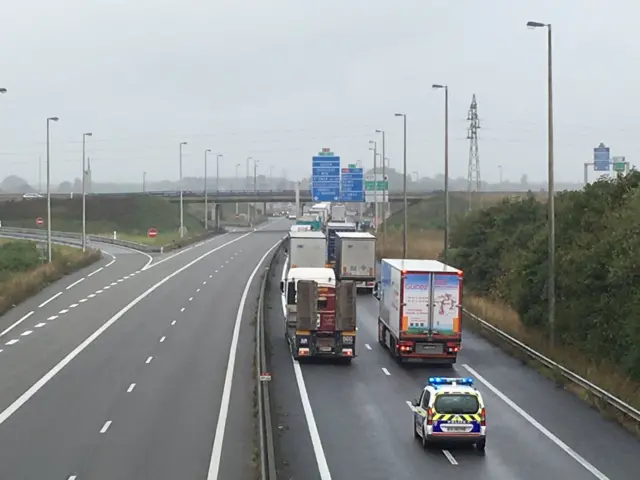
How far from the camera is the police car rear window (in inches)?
862

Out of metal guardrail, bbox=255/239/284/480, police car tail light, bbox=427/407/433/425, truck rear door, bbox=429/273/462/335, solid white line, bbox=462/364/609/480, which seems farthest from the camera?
truck rear door, bbox=429/273/462/335

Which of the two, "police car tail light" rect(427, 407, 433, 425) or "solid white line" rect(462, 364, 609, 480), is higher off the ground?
"police car tail light" rect(427, 407, 433, 425)

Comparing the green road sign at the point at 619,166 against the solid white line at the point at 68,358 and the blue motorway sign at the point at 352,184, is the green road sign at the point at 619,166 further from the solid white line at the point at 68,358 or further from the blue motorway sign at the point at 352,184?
the solid white line at the point at 68,358

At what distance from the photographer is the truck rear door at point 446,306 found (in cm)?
3344

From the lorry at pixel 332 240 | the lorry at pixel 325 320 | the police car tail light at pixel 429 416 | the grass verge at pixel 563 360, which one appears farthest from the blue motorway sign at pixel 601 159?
the police car tail light at pixel 429 416

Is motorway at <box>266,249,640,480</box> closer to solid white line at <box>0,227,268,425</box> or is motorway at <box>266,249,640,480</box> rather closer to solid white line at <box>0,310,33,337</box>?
solid white line at <box>0,227,268,425</box>

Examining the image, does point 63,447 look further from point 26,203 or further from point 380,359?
point 26,203

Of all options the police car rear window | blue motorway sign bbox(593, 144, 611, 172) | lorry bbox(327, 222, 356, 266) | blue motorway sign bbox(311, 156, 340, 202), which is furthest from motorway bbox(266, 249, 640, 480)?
blue motorway sign bbox(311, 156, 340, 202)

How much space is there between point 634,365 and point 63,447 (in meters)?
15.2

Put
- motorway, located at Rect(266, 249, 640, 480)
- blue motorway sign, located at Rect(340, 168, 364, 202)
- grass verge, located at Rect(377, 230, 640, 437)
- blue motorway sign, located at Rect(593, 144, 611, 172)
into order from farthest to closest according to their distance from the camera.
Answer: blue motorway sign, located at Rect(340, 168, 364, 202) < blue motorway sign, located at Rect(593, 144, 611, 172) < grass verge, located at Rect(377, 230, 640, 437) < motorway, located at Rect(266, 249, 640, 480)

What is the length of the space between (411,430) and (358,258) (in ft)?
113

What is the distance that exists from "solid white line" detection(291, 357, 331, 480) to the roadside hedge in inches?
351

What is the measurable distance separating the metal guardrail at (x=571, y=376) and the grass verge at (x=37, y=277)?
24.9m

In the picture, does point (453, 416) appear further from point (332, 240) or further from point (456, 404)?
point (332, 240)
